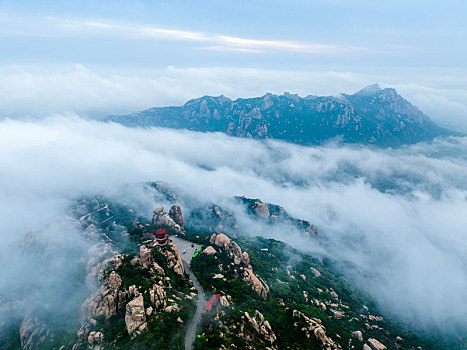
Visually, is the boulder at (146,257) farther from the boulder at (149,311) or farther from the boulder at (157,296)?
the boulder at (149,311)

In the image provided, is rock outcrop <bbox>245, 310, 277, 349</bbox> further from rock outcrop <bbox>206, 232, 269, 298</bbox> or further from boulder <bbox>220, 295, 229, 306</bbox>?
rock outcrop <bbox>206, 232, 269, 298</bbox>

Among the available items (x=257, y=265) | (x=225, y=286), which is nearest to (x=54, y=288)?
(x=225, y=286)

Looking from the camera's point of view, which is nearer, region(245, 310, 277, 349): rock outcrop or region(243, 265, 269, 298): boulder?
region(245, 310, 277, 349): rock outcrop

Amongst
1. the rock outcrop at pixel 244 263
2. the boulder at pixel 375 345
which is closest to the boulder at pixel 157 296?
the rock outcrop at pixel 244 263

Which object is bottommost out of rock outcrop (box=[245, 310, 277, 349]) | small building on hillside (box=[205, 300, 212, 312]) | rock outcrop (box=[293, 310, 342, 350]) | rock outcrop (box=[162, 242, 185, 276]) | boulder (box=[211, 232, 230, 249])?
boulder (box=[211, 232, 230, 249])

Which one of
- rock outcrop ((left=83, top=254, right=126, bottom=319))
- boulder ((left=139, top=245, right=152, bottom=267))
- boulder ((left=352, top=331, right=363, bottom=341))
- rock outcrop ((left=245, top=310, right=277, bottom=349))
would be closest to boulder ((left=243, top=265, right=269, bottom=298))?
rock outcrop ((left=245, top=310, right=277, bottom=349))

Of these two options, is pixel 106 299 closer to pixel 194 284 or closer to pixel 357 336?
pixel 194 284
